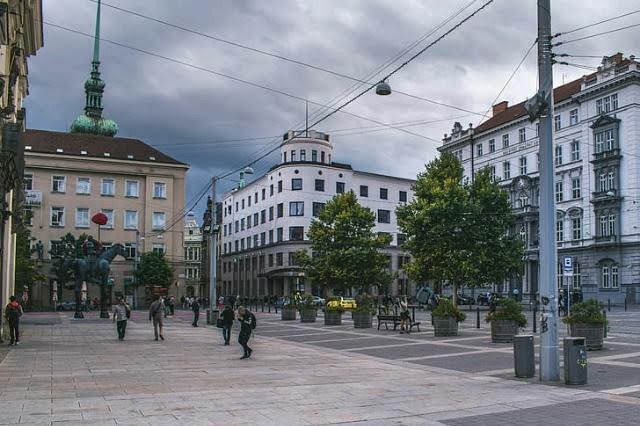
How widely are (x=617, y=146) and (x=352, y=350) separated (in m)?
50.5

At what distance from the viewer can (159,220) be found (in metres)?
72.1

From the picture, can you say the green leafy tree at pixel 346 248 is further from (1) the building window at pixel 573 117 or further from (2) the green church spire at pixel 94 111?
(2) the green church spire at pixel 94 111

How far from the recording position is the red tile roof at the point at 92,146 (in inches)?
2761

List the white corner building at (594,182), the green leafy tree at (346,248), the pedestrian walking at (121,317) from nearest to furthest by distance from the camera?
the pedestrian walking at (121,317), the white corner building at (594,182), the green leafy tree at (346,248)

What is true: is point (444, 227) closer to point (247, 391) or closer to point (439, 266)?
point (439, 266)

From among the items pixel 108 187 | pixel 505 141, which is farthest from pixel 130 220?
pixel 505 141

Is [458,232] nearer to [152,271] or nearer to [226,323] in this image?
[152,271]

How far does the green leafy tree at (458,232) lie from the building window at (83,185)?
35461mm

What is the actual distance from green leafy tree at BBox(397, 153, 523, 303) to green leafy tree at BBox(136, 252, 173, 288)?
26136 mm

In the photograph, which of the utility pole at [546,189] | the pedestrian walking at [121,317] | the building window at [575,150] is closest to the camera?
the utility pole at [546,189]

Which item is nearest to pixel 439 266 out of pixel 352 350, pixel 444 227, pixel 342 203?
pixel 444 227

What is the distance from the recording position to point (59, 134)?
73.8 metres

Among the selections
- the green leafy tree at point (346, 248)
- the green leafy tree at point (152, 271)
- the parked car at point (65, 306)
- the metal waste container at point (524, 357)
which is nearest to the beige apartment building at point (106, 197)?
the green leafy tree at point (152, 271)

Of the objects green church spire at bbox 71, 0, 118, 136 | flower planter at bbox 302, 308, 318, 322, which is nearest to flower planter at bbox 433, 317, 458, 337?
flower planter at bbox 302, 308, 318, 322
